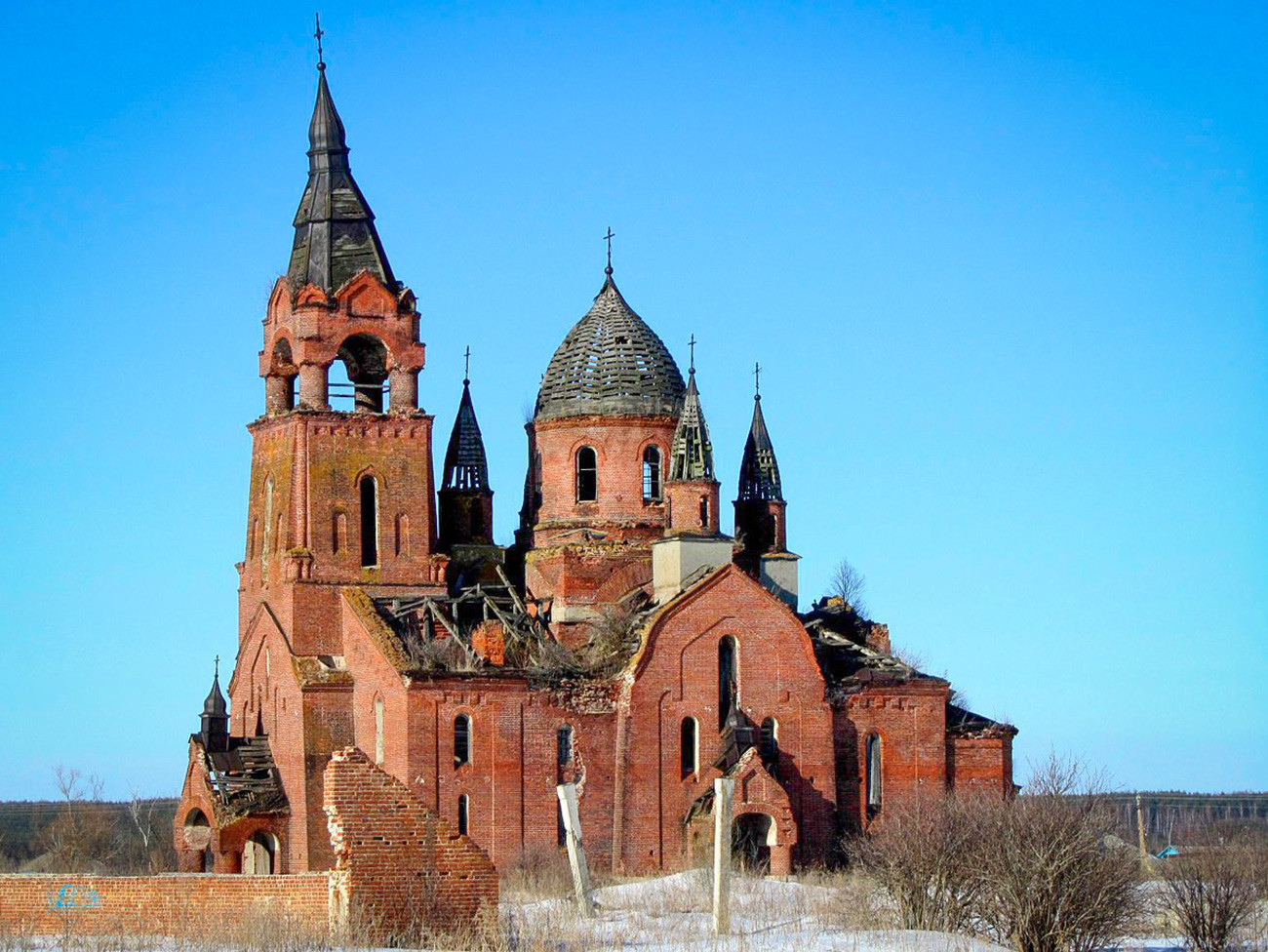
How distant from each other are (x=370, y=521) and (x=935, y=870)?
64.5 ft

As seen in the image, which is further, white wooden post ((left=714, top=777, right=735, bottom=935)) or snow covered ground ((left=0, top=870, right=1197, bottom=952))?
white wooden post ((left=714, top=777, right=735, bottom=935))

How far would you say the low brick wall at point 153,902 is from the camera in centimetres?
3362

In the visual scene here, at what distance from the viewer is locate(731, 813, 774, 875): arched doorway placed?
50.4 m

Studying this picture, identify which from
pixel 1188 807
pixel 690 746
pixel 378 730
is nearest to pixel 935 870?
pixel 690 746

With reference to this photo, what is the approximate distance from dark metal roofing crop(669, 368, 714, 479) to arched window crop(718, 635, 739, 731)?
372 cm

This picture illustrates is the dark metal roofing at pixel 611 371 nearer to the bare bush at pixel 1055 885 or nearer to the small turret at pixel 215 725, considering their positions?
the small turret at pixel 215 725

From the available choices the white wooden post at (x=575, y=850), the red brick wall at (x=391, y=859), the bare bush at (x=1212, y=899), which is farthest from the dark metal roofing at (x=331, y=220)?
the bare bush at (x=1212, y=899)

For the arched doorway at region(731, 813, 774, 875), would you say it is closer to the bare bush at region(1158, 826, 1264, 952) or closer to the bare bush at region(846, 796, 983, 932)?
the bare bush at region(846, 796, 983, 932)

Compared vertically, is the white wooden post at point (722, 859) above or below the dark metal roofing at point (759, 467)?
below

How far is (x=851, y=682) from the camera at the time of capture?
174 ft

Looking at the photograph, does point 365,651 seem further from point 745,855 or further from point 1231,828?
point 1231,828

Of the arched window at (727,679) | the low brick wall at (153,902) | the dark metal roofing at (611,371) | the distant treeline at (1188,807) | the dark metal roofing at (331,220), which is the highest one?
the dark metal roofing at (331,220)

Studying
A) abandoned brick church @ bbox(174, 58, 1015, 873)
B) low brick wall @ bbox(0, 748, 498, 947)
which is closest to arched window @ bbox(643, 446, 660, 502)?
abandoned brick church @ bbox(174, 58, 1015, 873)

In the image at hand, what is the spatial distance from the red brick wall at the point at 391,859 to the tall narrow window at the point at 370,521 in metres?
20.8
